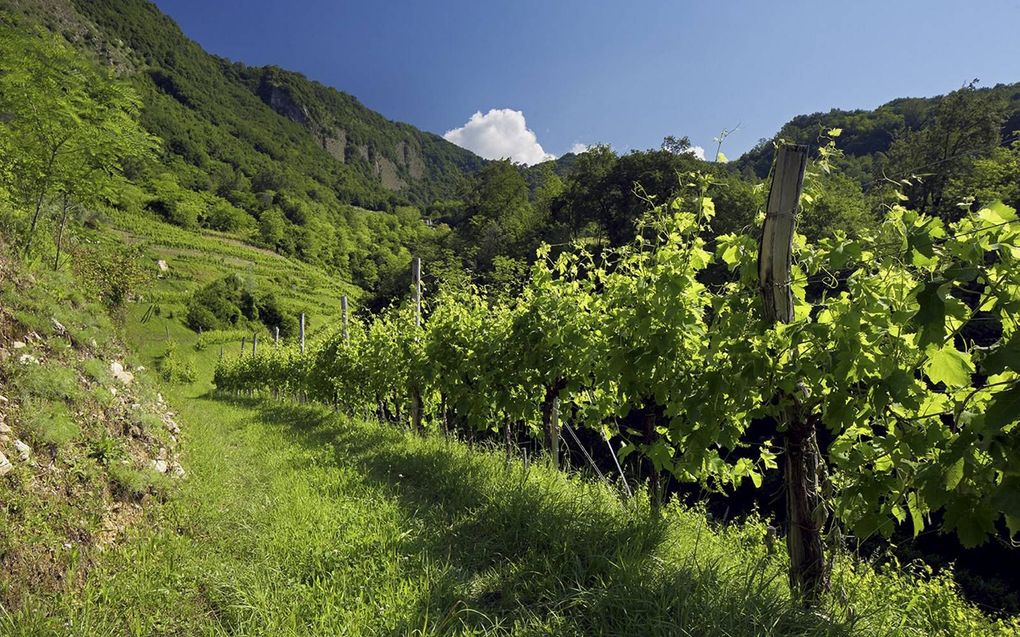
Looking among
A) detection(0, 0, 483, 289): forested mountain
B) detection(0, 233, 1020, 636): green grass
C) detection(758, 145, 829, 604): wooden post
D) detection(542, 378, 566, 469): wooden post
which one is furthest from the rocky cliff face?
detection(758, 145, 829, 604): wooden post

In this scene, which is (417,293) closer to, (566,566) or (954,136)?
(566,566)

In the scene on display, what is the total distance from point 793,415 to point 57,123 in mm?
11176

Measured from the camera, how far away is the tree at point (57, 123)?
7816 mm

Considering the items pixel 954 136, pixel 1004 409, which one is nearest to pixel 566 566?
pixel 1004 409

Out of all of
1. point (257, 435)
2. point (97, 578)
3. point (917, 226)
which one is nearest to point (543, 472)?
point (97, 578)

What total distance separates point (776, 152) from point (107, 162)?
36.8 ft

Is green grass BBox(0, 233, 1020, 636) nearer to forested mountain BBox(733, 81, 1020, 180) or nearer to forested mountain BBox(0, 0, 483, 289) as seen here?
forested mountain BBox(733, 81, 1020, 180)

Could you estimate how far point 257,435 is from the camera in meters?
10.4

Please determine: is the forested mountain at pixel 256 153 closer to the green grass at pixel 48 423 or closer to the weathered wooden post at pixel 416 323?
the weathered wooden post at pixel 416 323

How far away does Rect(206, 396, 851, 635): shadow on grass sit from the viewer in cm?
241

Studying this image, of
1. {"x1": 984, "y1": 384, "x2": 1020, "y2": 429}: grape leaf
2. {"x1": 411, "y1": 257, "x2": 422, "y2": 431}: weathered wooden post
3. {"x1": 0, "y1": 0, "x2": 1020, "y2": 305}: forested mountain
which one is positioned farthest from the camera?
{"x1": 0, "y1": 0, "x2": 1020, "y2": 305}: forested mountain

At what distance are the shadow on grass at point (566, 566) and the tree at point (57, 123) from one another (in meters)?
8.24

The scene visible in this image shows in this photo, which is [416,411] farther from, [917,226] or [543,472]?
[917,226]

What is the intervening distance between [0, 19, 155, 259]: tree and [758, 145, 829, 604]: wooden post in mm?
10319
